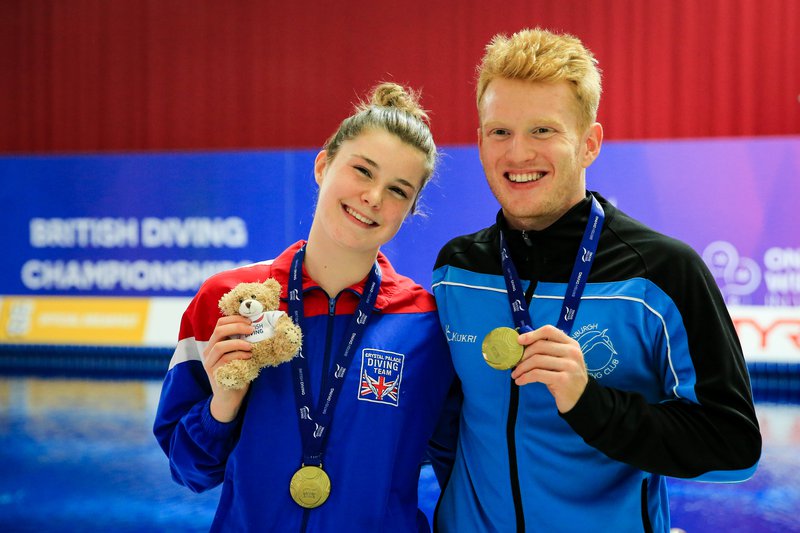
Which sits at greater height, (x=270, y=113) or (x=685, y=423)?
(x=270, y=113)

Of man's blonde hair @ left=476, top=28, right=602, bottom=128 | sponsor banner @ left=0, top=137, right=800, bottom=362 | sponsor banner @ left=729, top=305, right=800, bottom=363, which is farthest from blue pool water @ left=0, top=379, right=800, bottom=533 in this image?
man's blonde hair @ left=476, top=28, right=602, bottom=128

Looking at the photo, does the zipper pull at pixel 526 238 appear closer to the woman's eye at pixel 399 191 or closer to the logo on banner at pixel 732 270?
the woman's eye at pixel 399 191

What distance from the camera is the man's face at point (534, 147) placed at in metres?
1.66

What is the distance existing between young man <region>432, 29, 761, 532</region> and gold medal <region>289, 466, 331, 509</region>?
1.07 feet

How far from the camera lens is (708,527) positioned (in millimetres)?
3613

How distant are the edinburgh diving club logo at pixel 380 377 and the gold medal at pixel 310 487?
0.20 m

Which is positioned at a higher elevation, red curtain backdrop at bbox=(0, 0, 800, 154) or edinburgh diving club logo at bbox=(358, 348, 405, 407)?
red curtain backdrop at bbox=(0, 0, 800, 154)

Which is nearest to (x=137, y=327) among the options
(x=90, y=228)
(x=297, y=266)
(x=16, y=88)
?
(x=90, y=228)

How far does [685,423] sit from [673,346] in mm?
156

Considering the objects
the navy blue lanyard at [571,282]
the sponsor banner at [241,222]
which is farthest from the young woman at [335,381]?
the sponsor banner at [241,222]

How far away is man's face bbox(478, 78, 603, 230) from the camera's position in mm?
1662

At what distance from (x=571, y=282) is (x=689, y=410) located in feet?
1.13

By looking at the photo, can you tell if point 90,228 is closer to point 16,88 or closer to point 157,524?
point 16,88

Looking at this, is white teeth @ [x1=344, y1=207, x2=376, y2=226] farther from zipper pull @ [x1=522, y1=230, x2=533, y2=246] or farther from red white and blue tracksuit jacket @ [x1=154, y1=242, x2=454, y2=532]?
zipper pull @ [x1=522, y1=230, x2=533, y2=246]
